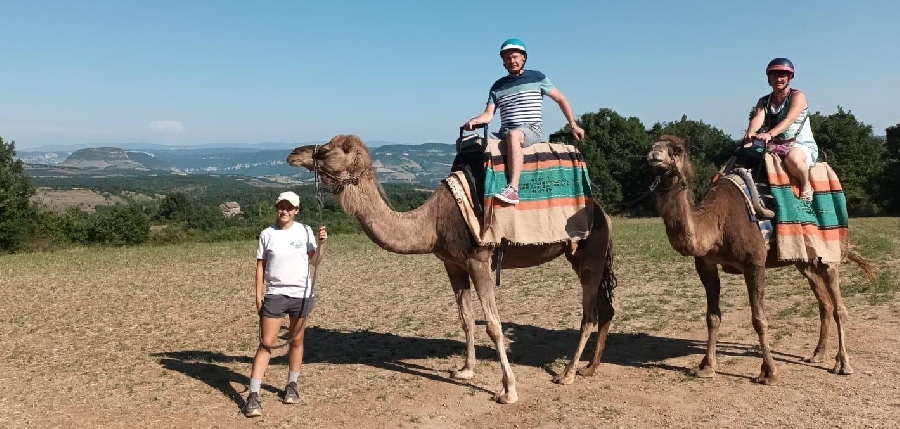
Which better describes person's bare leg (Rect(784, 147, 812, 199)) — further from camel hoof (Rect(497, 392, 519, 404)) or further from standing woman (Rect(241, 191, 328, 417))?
standing woman (Rect(241, 191, 328, 417))

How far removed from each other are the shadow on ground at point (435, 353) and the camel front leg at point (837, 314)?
658 millimetres

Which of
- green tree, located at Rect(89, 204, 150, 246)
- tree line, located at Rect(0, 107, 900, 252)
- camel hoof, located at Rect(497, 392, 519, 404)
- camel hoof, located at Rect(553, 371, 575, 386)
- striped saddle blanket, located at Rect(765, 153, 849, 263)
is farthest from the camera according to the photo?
green tree, located at Rect(89, 204, 150, 246)

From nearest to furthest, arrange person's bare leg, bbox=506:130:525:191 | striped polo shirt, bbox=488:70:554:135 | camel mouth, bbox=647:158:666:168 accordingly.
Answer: camel mouth, bbox=647:158:666:168, person's bare leg, bbox=506:130:525:191, striped polo shirt, bbox=488:70:554:135

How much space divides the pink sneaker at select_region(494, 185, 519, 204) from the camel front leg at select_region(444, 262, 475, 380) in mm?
1172

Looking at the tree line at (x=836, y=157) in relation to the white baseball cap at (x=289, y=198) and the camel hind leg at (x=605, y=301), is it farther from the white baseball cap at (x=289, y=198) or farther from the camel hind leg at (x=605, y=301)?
the white baseball cap at (x=289, y=198)

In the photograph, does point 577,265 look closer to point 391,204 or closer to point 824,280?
point 391,204

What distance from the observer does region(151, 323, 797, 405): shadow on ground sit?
7.07m

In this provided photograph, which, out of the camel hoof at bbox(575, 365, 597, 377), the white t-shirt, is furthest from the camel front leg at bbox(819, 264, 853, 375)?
the white t-shirt

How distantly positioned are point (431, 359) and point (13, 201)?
3932 centimetres

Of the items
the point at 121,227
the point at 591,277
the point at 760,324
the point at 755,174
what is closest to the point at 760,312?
the point at 760,324

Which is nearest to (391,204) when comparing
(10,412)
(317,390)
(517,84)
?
(517,84)

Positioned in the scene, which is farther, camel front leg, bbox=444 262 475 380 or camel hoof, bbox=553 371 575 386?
camel front leg, bbox=444 262 475 380

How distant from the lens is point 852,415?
529 cm

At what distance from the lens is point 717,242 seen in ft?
19.9
